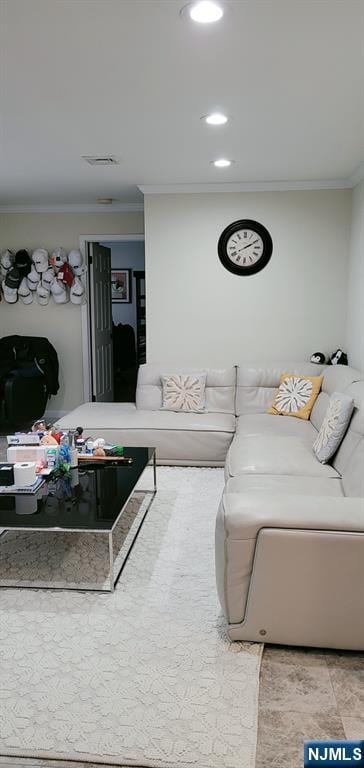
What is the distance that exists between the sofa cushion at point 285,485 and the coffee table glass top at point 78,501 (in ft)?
1.95

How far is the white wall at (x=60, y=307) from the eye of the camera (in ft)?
20.3

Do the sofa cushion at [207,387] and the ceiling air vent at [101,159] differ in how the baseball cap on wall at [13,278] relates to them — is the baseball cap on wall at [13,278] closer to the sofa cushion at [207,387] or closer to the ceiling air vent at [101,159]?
the sofa cushion at [207,387]

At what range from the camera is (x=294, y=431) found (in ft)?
13.4

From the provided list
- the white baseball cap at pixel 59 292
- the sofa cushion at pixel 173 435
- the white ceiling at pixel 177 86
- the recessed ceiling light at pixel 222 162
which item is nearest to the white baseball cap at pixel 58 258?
the white baseball cap at pixel 59 292

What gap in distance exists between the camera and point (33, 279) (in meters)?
6.21

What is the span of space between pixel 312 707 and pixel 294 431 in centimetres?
233

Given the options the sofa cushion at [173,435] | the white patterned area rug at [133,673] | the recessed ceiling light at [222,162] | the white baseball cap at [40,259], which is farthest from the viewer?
the white baseball cap at [40,259]

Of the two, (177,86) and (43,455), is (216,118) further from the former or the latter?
(43,455)

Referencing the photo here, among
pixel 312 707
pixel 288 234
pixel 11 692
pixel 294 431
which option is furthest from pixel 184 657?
pixel 288 234

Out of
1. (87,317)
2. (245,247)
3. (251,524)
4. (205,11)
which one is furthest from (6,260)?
(251,524)

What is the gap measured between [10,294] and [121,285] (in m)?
3.81

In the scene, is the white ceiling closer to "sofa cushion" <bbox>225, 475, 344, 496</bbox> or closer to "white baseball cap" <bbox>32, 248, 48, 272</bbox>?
"white baseball cap" <bbox>32, 248, 48, 272</bbox>

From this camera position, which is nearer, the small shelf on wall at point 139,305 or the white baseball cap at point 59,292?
the white baseball cap at point 59,292

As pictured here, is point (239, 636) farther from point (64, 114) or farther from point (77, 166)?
point (77, 166)
